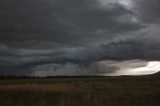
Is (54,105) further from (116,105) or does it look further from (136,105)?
(136,105)

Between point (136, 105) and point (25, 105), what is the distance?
654 cm

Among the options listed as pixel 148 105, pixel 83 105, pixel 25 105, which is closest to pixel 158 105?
pixel 148 105

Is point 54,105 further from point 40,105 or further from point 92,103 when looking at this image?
point 92,103

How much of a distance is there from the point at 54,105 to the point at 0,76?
153023 millimetres

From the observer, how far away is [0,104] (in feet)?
46.7

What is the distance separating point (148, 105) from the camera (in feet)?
47.4

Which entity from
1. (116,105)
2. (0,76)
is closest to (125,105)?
(116,105)

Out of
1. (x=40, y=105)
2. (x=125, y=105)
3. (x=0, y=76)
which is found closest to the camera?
(x=40, y=105)

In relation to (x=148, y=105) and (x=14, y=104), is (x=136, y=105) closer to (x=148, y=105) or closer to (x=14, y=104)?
(x=148, y=105)

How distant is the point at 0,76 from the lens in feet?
520

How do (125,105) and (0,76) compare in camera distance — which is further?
(0,76)

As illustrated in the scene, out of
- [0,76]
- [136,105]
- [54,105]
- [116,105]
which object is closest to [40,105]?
[54,105]

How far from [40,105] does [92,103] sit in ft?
9.91

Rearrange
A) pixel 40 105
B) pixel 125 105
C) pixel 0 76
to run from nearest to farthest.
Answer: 1. pixel 40 105
2. pixel 125 105
3. pixel 0 76
